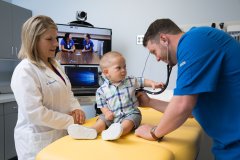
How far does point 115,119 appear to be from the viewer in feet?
4.39

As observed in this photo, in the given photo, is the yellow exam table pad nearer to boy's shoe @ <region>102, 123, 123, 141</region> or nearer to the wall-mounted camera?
boy's shoe @ <region>102, 123, 123, 141</region>

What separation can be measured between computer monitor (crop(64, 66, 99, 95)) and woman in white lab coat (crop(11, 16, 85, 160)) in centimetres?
130

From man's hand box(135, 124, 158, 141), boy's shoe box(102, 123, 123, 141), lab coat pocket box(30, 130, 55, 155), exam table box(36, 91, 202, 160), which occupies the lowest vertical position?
lab coat pocket box(30, 130, 55, 155)

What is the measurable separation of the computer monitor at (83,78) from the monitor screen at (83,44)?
0.17m

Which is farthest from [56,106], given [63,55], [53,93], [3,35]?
[3,35]

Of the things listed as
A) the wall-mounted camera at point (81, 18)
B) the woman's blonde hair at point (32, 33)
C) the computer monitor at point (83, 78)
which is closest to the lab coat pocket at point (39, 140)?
the woman's blonde hair at point (32, 33)

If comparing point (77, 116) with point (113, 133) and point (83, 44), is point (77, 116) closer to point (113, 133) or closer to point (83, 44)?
point (113, 133)

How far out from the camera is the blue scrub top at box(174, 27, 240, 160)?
88 centimetres

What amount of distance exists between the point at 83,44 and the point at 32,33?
63.8 inches

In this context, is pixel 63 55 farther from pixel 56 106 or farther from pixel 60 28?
pixel 56 106

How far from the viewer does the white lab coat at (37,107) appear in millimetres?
1253

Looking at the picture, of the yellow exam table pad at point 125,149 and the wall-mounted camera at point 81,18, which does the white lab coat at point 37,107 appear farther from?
the wall-mounted camera at point 81,18

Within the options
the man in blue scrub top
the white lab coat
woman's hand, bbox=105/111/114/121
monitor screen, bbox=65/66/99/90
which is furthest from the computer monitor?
the man in blue scrub top

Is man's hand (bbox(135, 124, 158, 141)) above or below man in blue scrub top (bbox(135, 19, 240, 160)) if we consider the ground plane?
below
